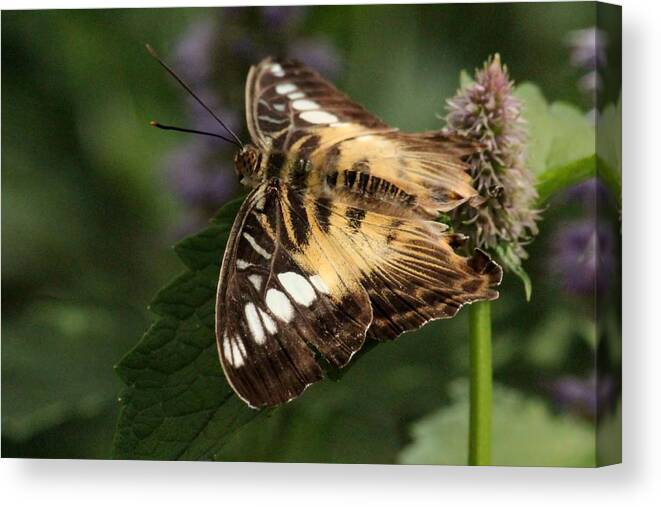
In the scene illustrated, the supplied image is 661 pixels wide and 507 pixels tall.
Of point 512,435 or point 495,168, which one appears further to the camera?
point 512,435

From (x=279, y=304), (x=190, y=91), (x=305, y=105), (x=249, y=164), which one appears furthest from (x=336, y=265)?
(x=190, y=91)

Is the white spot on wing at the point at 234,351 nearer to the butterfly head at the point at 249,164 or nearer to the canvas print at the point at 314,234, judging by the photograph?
the canvas print at the point at 314,234

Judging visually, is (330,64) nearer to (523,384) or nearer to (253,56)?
(253,56)

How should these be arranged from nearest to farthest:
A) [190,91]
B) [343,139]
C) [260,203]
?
[260,203], [343,139], [190,91]

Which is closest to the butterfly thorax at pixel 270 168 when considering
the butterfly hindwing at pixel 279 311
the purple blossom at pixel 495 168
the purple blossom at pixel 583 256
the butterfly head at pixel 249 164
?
the butterfly head at pixel 249 164

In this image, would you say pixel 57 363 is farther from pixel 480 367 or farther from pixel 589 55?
pixel 589 55

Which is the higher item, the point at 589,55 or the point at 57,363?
the point at 589,55

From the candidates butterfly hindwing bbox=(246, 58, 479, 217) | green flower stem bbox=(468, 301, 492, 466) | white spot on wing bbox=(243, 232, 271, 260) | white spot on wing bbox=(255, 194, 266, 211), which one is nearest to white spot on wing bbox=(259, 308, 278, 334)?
white spot on wing bbox=(243, 232, 271, 260)
